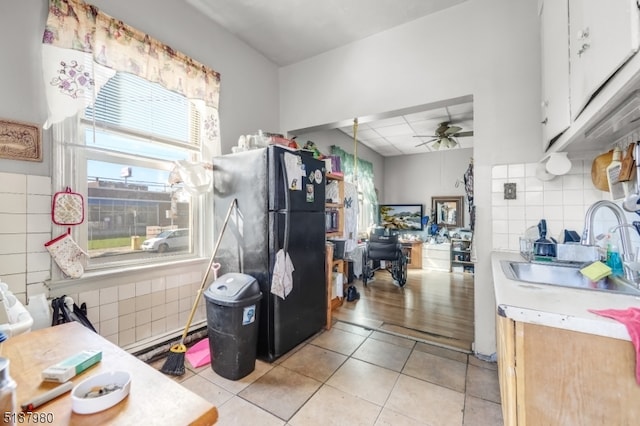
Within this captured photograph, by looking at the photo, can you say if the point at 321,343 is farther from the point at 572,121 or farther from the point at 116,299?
the point at 572,121

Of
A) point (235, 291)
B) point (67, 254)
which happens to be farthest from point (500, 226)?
point (67, 254)

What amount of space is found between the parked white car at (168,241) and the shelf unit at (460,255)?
17.8 feet

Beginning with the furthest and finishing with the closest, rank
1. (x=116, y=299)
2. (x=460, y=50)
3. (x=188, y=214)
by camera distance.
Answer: (x=188, y=214) < (x=460, y=50) < (x=116, y=299)

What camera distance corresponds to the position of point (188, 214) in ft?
8.50

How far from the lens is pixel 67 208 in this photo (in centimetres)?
177

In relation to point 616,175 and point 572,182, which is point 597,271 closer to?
point 616,175

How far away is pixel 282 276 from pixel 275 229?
0.37m

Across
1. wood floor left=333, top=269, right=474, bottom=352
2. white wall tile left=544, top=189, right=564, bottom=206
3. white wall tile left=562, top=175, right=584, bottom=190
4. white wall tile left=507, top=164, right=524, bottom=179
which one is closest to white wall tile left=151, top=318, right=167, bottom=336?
wood floor left=333, top=269, right=474, bottom=352

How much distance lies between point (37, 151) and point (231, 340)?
171 centimetres

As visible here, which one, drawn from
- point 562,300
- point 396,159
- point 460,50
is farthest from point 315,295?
point 396,159

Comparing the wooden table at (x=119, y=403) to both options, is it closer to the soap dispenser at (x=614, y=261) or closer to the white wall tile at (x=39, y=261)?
the white wall tile at (x=39, y=261)

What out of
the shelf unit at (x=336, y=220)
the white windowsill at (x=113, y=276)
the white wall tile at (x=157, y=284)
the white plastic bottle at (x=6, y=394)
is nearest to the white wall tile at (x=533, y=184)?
the shelf unit at (x=336, y=220)

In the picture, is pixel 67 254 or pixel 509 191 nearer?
pixel 67 254

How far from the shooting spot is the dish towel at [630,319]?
2.51ft
